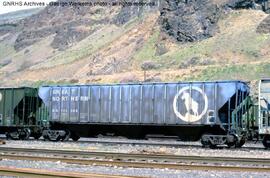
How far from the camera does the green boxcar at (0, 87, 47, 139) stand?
1200 inches

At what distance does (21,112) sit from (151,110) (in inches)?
346

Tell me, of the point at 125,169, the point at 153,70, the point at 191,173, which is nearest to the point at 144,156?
the point at 125,169

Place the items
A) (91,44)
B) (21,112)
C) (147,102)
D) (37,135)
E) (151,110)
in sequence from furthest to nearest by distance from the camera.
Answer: (91,44) → (37,135) → (21,112) → (147,102) → (151,110)

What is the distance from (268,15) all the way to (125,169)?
64.4 metres

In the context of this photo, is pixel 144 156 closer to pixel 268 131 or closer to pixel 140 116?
pixel 268 131

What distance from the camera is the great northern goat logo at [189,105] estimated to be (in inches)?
997

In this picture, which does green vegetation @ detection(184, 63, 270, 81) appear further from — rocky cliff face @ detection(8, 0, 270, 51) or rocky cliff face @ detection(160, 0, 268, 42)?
rocky cliff face @ detection(160, 0, 268, 42)

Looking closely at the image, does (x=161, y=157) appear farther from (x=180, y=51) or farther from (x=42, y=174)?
(x=180, y=51)

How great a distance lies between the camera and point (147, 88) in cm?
2681

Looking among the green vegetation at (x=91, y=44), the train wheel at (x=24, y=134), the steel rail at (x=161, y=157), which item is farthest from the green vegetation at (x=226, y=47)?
the steel rail at (x=161, y=157)

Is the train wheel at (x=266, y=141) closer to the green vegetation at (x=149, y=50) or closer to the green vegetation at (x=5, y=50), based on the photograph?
the green vegetation at (x=149, y=50)

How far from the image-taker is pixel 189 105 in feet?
84.1

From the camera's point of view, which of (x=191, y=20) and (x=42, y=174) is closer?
(x=42, y=174)

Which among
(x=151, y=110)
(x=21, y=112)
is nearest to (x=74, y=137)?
(x=21, y=112)
